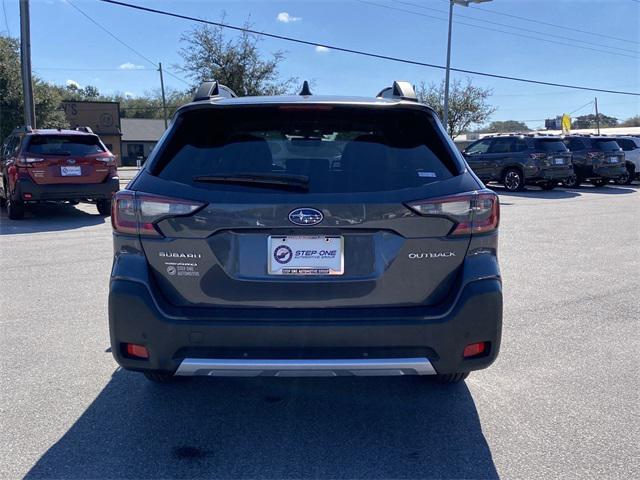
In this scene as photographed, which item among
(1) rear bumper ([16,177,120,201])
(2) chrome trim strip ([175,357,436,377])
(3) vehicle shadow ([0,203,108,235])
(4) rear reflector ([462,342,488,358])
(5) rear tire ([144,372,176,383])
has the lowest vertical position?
(5) rear tire ([144,372,176,383])

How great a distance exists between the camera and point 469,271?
9.92 feet

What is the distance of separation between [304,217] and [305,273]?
278mm

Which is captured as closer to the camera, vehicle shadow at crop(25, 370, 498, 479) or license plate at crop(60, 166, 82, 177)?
vehicle shadow at crop(25, 370, 498, 479)

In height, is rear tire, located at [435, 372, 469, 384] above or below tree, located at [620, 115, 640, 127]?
below

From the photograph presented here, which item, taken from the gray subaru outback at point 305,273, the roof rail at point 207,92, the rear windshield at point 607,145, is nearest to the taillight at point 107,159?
the roof rail at point 207,92

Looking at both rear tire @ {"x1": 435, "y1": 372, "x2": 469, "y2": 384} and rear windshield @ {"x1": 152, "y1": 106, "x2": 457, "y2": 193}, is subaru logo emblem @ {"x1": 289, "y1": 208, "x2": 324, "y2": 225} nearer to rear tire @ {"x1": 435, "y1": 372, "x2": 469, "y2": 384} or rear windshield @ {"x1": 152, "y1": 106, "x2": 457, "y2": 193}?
rear windshield @ {"x1": 152, "y1": 106, "x2": 457, "y2": 193}

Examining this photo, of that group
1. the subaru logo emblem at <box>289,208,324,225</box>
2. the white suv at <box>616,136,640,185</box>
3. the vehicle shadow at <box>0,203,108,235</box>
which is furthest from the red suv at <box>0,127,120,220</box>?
the white suv at <box>616,136,640,185</box>

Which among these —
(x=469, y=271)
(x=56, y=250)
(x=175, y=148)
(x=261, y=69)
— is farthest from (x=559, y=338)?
(x=261, y=69)

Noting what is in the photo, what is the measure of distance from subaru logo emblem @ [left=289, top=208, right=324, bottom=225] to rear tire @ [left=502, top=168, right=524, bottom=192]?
19.0 metres

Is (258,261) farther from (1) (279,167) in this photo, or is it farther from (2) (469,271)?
(2) (469,271)

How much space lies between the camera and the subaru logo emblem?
9.57 feet

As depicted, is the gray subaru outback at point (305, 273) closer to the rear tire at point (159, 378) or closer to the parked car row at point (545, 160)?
the rear tire at point (159, 378)

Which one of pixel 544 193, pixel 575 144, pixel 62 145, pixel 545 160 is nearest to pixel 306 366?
pixel 62 145

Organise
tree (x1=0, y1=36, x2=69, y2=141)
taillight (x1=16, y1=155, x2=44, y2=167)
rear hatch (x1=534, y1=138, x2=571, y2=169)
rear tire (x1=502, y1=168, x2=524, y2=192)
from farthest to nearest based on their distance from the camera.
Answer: tree (x1=0, y1=36, x2=69, y2=141) → rear tire (x1=502, y1=168, x2=524, y2=192) → rear hatch (x1=534, y1=138, x2=571, y2=169) → taillight (x1=16, y1=155, x2=44, y2=167)
